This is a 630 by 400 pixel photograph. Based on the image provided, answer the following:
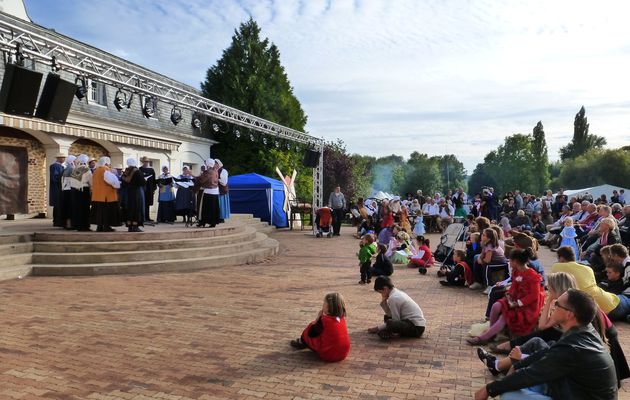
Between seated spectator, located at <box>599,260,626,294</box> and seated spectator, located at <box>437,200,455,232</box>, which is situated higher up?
seated spectator, located at <box>437,200,455,232</box>

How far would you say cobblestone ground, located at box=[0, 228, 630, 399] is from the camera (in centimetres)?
429

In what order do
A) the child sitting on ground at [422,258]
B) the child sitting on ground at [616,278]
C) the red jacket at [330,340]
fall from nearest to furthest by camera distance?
the red jacket at [330,340] → the child sitting on ground at [616,278] → the child sitting on ground at [422,258]

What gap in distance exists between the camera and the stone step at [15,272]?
909 cm

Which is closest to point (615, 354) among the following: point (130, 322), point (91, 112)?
point (130, 322)

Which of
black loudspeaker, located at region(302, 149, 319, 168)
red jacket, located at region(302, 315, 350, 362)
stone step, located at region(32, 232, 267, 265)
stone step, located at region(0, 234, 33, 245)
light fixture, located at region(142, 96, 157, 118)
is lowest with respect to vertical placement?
red jacket, located at region(302, 315, 350, 362)

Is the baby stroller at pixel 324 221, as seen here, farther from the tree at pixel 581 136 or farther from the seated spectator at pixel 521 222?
the tree at pixel 581 136

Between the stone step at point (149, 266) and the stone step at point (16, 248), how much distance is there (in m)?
0.57

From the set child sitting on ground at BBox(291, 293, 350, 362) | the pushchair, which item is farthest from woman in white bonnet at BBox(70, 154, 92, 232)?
the pushchair

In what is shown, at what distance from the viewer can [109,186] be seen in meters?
11.0

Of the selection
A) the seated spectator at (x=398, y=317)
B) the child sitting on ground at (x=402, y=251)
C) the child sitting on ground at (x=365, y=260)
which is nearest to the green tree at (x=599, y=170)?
the child sitting on ground at (x=402, y=251)

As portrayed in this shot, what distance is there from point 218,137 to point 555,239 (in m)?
20.9

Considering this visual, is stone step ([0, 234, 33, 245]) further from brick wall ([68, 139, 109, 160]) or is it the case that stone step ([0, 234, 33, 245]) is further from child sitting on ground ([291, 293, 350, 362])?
brick wall ([68, 139, 109, 160])

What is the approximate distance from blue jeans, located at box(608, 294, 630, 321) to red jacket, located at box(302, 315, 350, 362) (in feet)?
13.0

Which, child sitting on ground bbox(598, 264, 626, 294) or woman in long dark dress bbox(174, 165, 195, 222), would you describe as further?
woman in long dark dress bbox(174, 165, 195, 222)
